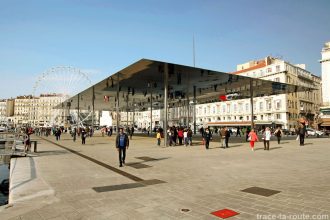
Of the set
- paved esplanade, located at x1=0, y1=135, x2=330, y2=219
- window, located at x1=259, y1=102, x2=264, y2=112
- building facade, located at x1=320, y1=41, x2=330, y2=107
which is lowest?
paved esplanade, located at x1=0, y1=135, x2=330, y2=219

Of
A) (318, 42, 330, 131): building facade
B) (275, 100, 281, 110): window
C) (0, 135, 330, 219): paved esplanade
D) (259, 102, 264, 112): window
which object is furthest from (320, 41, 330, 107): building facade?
(0, 135, 330, 219): paved esplanade

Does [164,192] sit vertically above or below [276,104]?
below

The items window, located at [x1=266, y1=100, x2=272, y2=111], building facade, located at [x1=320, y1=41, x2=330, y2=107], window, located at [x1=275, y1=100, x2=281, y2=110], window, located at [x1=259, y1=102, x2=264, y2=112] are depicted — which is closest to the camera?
building facade, located at [x1=320, y1=41, x2=330, y2=107]

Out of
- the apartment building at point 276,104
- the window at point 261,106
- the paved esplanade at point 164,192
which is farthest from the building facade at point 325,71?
the paved esplanade at point 164,192

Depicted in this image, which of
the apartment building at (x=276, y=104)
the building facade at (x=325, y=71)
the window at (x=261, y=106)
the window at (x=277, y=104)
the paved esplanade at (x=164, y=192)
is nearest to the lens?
the paved esplanade at (x=164, y=192)

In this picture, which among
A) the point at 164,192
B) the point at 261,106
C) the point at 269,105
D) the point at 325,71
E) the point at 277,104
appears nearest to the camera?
the point at 164,192

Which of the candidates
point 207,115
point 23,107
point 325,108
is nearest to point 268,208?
point 325,108

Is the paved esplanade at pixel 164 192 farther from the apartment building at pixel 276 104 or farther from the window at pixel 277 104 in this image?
the window at pixel 277 104

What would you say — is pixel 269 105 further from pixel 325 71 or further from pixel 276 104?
pixel 325 71

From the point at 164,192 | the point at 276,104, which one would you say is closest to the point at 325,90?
the point at 276,104

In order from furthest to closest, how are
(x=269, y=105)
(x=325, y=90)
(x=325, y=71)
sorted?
(x=269, y=105)
(x=325, y=71)
(x=325, y=90)

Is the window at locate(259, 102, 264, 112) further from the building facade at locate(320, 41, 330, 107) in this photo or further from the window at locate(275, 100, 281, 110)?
the building facade at locate(320, 41, 330, 107)

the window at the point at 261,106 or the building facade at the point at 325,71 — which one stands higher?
the building facade at the point at 325,71

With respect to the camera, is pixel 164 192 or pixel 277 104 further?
pixel 277 104
